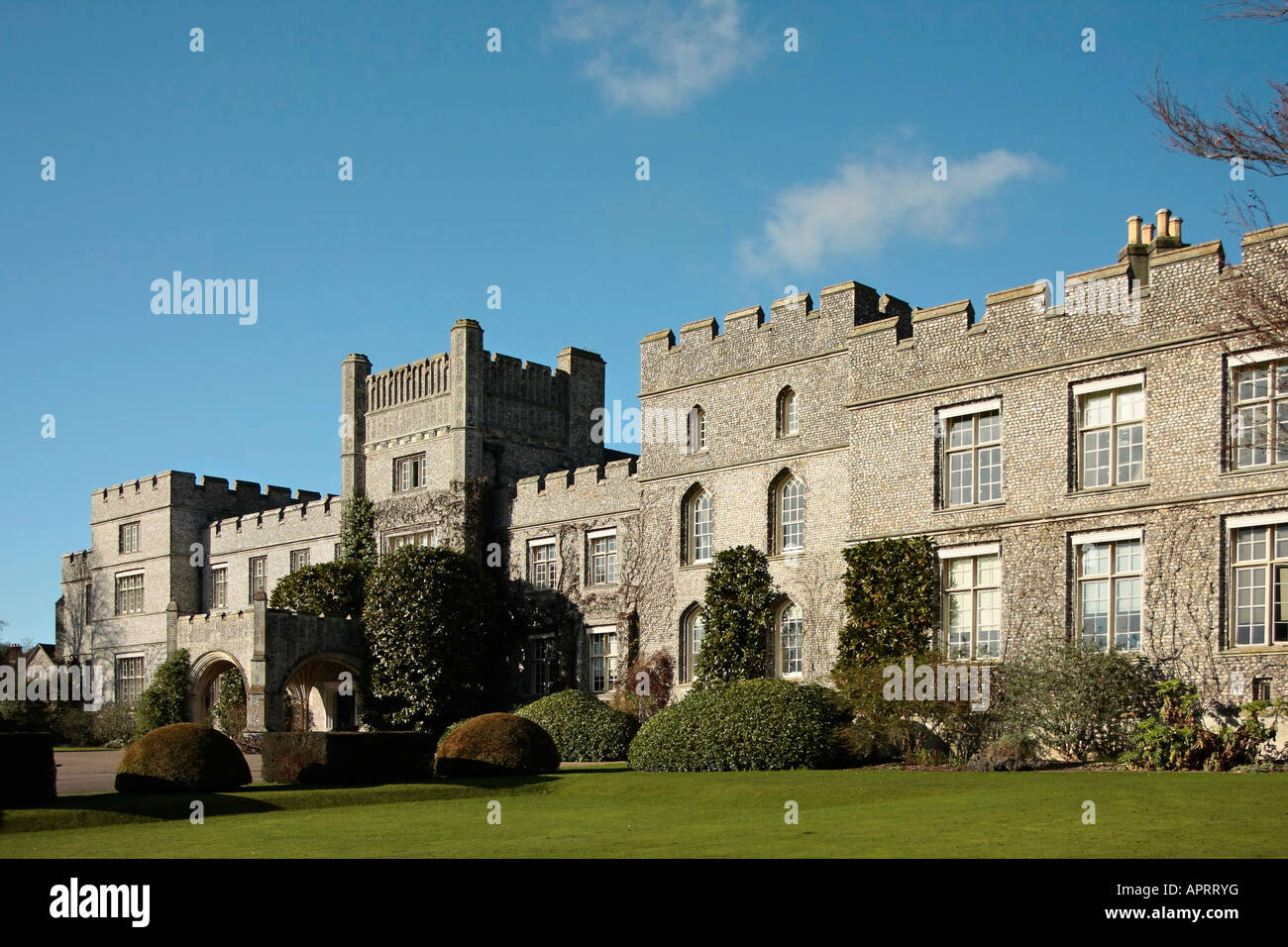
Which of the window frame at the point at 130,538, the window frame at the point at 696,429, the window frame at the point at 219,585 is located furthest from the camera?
the window frame at the point at 130,538

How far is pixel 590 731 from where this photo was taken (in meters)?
29.4

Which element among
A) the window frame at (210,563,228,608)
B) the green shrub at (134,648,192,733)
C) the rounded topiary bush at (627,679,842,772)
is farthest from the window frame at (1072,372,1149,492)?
the window frame at (210,563,228,608)

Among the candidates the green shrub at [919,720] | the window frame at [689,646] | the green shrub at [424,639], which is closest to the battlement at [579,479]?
the green shrub at [424,639]

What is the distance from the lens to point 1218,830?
13.6 m

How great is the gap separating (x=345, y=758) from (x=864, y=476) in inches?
441

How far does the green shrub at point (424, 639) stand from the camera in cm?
3503

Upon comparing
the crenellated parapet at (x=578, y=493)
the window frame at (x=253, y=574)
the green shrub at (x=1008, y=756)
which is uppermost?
the crenellated parapet at (x=578, y=493)

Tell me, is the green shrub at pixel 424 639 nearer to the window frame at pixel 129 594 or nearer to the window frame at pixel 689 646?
the window frame at pixel 689 646

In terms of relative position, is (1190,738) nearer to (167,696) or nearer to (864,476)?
(864,476)

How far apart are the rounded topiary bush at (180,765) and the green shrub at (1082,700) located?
514 inches

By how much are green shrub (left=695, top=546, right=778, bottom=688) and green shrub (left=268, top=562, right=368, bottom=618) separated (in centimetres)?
1242

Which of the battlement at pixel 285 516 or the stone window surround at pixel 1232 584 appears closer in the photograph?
the stone window surround at pixel 1232 584
